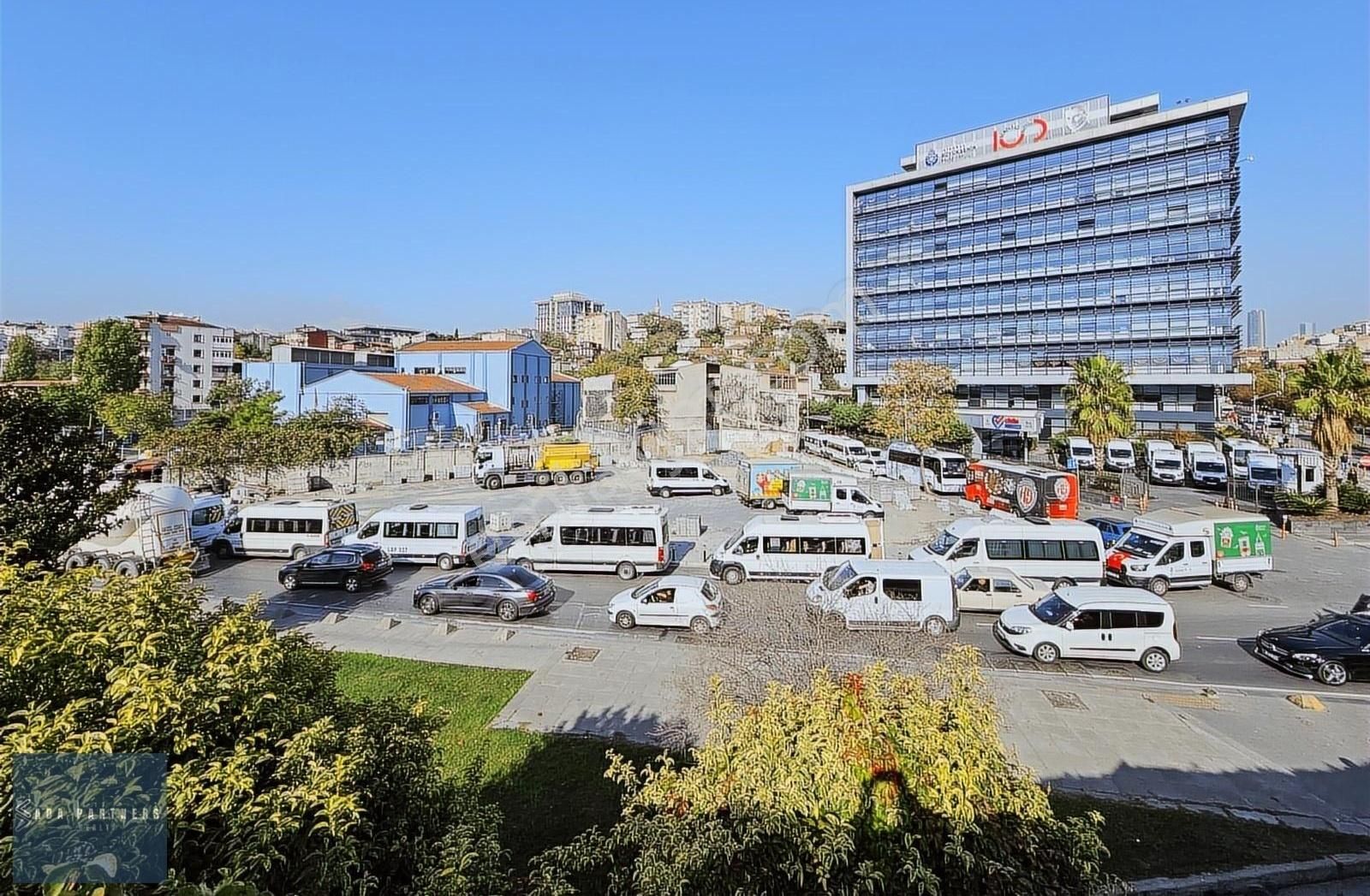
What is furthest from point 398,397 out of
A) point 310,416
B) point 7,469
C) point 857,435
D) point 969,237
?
point 969,237

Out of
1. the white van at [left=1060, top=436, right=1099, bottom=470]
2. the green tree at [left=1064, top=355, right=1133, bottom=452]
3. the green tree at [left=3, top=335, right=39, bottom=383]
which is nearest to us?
the green tree at [left=1064, top=355, right=1133, bottom=452]

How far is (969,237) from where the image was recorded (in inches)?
2645

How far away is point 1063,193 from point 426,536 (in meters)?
63.2

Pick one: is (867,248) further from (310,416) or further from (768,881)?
(768,881)

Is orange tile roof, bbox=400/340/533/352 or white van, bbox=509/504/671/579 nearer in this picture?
white van, bbox=509/504/671/579

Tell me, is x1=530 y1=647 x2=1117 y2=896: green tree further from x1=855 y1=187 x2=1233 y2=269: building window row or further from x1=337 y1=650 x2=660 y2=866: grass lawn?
x1=855 y1=187 x2=1233 y2=269: building window row

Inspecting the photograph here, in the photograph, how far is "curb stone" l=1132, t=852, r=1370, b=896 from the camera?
7.34 metres

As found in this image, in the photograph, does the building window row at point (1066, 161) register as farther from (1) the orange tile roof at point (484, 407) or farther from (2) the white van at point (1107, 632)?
(2) the white van at point (1107, 632)

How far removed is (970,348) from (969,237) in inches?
417

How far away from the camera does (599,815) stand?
839 cm

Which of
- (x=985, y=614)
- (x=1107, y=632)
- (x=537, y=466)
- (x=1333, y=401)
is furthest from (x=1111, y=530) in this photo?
(x=537, y=466)

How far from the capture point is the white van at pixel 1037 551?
1816 cm

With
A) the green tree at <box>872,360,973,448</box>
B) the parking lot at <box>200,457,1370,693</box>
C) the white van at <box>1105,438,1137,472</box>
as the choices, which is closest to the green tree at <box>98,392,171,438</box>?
the parking lot at <box>200,457,1370,693</box>

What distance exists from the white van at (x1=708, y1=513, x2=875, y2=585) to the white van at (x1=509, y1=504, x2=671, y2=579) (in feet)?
6.79
